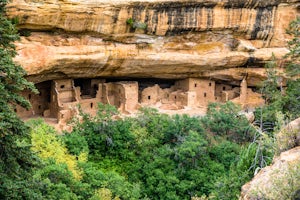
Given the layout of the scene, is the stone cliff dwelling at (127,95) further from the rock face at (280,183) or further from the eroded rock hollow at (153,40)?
the rock face at (280,183)

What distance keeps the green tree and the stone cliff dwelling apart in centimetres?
808

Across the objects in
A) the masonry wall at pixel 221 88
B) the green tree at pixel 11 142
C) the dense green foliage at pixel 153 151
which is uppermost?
the green tree at pixel 11 142

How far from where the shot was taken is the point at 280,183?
5.89 metres

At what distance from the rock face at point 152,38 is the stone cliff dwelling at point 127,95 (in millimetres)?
473

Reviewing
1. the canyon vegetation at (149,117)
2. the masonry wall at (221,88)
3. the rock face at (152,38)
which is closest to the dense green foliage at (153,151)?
the canyon vegetation at (149,117)

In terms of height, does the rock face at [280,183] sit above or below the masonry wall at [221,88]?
above

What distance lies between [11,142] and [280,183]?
4.97 meters

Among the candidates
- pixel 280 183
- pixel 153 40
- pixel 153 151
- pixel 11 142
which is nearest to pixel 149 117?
pixel 153 151

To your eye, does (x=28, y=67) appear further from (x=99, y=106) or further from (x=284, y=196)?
(x=284, y=196)

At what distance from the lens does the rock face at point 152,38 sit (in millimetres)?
15555

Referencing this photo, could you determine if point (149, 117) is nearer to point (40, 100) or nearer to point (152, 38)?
point (152, 38)

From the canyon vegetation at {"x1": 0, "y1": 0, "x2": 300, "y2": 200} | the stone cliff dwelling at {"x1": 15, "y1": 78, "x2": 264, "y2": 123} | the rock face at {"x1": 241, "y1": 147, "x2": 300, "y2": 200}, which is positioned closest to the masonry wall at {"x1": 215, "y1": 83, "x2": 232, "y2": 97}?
the stone cliff dwelling at {"x1": 15, "y1": 78, "x2": 264, "y2": 123}

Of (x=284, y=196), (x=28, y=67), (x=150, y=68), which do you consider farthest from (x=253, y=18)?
(x=284, y=196)

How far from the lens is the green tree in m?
8.91
